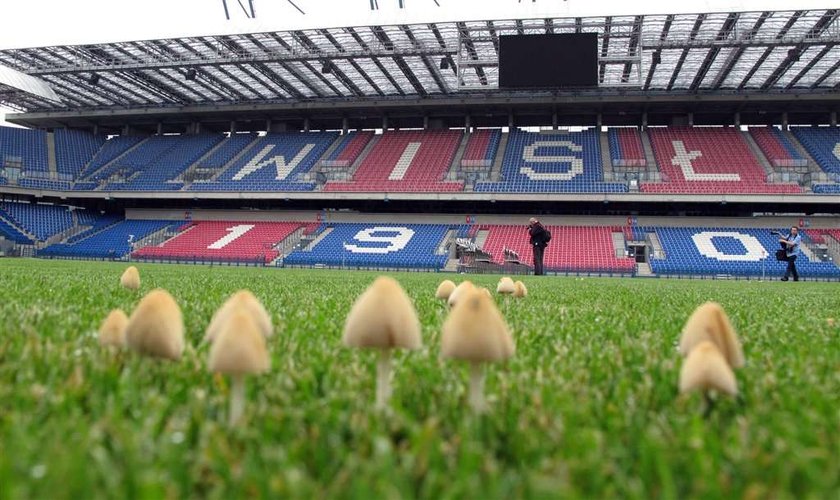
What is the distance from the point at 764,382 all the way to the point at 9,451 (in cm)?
210

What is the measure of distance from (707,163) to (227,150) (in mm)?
29512

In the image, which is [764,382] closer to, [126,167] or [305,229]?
[305,229]

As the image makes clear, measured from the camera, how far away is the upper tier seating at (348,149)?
123 feet

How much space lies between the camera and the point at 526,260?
100.0ft

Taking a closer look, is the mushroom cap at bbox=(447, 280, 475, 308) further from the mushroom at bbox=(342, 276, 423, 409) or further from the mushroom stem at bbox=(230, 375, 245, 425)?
the mushroom stem at bbox=(230, 375, 245, 425)

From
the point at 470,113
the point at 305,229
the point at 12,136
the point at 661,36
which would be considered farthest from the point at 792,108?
the point at 12,136

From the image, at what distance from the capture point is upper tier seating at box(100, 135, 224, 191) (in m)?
38.1

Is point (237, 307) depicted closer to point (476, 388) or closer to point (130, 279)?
point (476, 388)

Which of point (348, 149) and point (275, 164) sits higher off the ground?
point (348, 149)

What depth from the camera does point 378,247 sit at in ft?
108

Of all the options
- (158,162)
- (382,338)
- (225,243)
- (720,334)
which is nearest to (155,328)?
(382,338)

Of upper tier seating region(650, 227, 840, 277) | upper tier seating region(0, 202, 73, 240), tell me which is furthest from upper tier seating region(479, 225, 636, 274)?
upper tier seating region(0, 202, 73, 240)

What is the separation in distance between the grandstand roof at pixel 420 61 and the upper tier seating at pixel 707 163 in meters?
2.99

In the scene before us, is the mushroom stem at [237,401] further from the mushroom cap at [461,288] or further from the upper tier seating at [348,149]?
the upper tier seating at [348,149]
